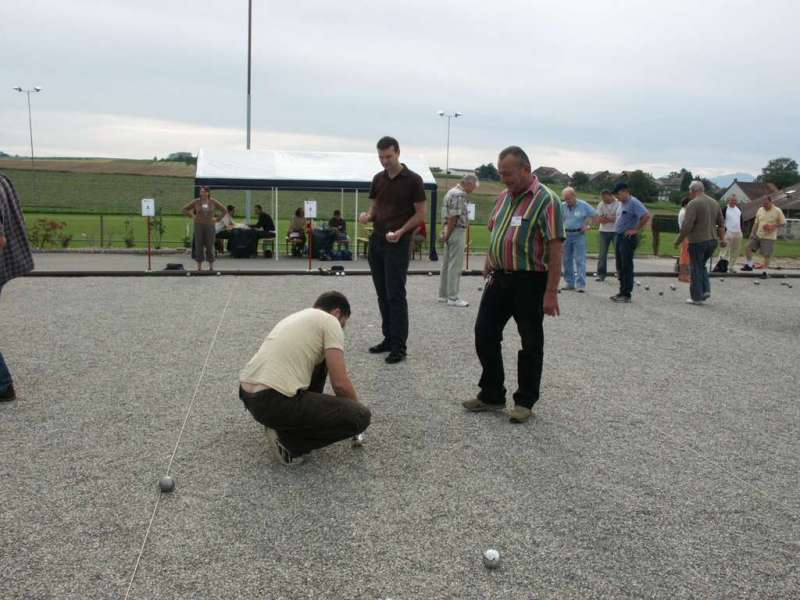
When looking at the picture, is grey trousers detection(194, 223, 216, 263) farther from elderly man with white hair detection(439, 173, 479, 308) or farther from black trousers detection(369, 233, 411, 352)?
black trousers detection(369, 233, 411, 352)

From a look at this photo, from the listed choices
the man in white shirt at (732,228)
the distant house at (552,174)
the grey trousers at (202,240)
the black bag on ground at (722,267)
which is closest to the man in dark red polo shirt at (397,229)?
the grey trousers at (202,240)

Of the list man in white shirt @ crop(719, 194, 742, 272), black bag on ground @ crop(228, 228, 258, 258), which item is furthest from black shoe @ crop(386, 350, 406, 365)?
black bag on ground @ crop(228, 228, 258, 258)

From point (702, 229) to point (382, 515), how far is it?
359 inches

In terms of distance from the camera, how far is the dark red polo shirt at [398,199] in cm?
696

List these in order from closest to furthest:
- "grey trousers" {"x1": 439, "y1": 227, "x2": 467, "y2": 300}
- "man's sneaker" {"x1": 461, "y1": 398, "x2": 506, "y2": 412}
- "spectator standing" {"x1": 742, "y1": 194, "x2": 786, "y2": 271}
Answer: "man's sneaker" {"x1": 461, "y1": 398, "x2": 506, "y2": 412}
"grey trousers" {"x1": 439, "y1": 227, "x2": 467, "y2": 300}
"spectator standing" {"x1": 742, "y1": 194, "x2": 786, "y2": 271}

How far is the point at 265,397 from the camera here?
4.24m

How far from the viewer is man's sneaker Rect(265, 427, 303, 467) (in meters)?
4.36

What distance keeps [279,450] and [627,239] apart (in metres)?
8.67

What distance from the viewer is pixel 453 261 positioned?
421 inches

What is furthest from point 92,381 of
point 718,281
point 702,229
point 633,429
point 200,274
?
point 718,281

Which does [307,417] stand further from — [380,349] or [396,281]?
[380,349]

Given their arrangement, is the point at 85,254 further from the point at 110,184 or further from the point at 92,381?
Answer: the point at 110,184

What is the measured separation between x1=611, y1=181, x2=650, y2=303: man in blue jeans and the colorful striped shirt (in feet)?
22.1

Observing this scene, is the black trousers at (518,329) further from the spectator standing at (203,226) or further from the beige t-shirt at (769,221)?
the beige t-shirt at (769,221)
